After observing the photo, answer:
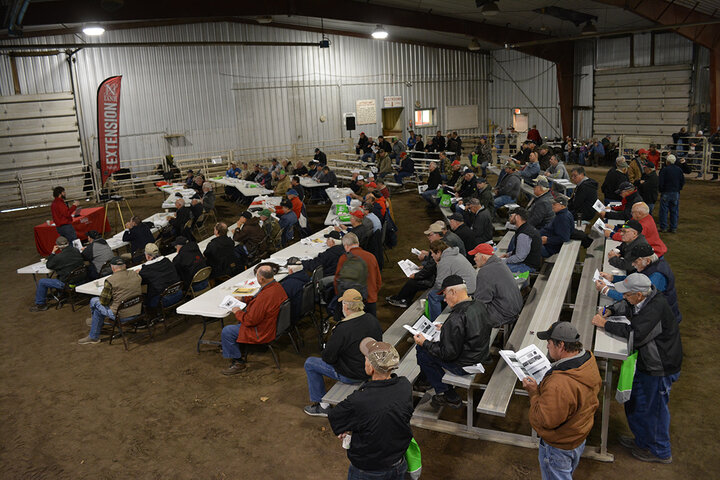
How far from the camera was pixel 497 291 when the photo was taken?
19.5 ft

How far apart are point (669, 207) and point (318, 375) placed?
9508 millimetres

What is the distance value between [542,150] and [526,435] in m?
11.6

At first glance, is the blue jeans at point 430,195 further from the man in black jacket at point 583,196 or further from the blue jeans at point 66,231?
the blue jeans at point 66,231

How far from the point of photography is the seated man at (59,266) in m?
9.12

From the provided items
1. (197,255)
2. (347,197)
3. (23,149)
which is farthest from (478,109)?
(197,255)

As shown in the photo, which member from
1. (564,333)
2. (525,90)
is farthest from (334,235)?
(525,90)

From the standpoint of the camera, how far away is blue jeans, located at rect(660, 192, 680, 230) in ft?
38.3

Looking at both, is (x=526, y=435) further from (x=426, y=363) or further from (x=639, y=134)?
(x=639, y=134)

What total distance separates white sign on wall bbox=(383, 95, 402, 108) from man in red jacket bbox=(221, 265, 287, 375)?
69.8ft

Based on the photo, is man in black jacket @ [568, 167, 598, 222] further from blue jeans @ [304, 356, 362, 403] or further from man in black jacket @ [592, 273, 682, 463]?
blue jeans @ [304, 356, 362, 403]

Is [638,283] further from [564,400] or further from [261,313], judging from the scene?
[261,313]

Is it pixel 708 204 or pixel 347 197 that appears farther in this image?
pixel 708 204

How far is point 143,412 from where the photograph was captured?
6152mm

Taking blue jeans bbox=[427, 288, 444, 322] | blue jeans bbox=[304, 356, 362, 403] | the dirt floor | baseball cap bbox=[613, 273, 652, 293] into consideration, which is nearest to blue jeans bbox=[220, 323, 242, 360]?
the dirt floor
